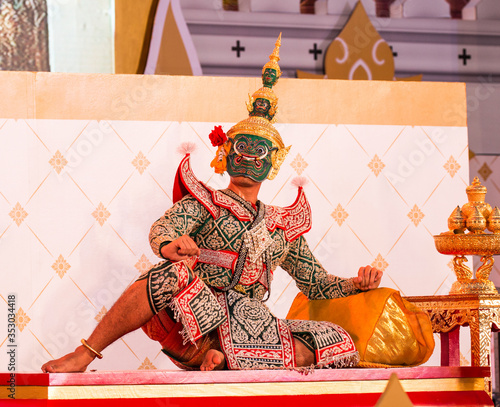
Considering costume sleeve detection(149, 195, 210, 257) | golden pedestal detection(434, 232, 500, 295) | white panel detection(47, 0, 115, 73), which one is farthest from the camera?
white panel detection(47, 0, 115, 73)

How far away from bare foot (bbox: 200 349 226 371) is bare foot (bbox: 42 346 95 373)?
1.42ft

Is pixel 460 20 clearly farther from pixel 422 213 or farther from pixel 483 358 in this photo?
pixel 483 358

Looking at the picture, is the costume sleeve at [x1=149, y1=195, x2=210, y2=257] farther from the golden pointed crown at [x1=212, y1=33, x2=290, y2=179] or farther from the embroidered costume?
the golden pointed crown at [x1=212, y1=33, x2=290, y2=179]

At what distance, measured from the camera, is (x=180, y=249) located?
2.77 m

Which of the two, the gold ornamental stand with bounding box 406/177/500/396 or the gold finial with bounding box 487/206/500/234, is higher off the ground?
the gold finial with bounding box 487/206/500/234

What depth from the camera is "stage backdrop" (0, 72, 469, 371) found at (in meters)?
3.94

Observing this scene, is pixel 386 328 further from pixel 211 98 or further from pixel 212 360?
pixel 211 98

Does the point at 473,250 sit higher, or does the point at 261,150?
the point at 261,150

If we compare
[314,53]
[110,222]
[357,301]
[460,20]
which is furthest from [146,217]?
[460,20]

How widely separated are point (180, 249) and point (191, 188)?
441mm

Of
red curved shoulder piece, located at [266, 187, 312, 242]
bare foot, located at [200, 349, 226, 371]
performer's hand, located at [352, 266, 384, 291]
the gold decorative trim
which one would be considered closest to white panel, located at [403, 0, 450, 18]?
the gold decorative trim

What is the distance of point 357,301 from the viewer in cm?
321

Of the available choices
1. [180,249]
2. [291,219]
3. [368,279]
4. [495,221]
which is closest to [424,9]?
[495,221]

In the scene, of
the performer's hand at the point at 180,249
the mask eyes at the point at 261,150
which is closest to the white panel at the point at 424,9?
the mask eyes at the point at 261,150
